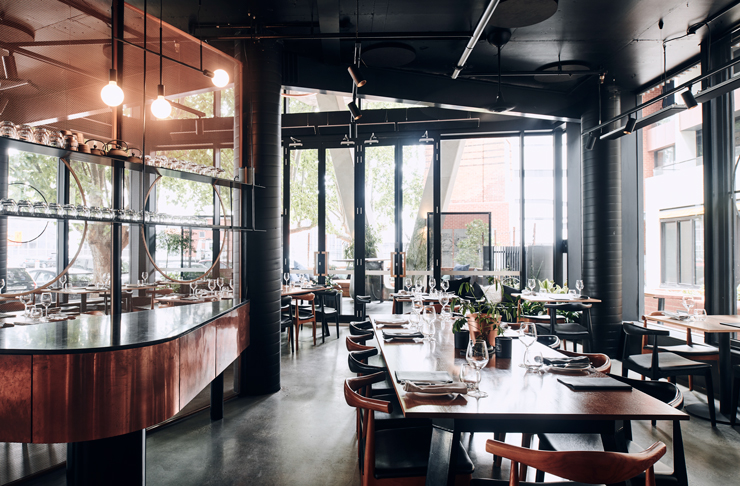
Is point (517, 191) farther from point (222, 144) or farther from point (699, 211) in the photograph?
point (222, 144)

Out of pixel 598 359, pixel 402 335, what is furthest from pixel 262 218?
pixel 598 359

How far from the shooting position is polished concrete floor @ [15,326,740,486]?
262 centimetres

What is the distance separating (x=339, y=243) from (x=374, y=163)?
186cm

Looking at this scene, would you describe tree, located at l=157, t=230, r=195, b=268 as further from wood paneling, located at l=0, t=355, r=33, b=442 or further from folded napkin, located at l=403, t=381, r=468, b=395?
folded napkin, located at l=403, t=381, r=468, b=395

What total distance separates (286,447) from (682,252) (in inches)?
233

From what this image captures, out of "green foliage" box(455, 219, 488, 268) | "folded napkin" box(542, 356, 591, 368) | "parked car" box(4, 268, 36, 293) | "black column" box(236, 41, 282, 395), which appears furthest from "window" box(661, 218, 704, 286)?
"parked car" box(4, 268, 36, 293)

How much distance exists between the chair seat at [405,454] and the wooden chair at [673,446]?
20.9 inches

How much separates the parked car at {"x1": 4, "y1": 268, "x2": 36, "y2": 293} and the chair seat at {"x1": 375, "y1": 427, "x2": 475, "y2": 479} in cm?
559

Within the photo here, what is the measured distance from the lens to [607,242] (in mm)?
5914

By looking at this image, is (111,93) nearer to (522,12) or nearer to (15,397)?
(15,397)

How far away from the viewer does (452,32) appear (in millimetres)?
3818

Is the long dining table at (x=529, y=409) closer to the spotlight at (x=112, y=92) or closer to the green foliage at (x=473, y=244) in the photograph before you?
the spotlight at (x=112, y=92)

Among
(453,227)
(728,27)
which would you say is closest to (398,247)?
(453,227)

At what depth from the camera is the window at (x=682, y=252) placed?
4859 mm
